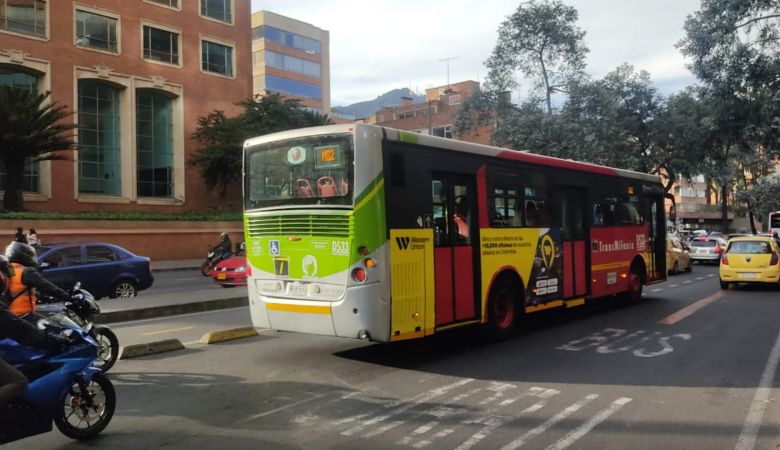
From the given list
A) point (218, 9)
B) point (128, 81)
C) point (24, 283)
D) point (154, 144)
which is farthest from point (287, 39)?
point (24, 283)

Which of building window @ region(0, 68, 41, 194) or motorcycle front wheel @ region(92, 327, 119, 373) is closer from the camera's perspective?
motorcycle front wheel @ region(92, 327, 119, 373)

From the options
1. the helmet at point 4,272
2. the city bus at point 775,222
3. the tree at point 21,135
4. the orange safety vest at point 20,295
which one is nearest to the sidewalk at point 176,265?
the tree at point 21,135

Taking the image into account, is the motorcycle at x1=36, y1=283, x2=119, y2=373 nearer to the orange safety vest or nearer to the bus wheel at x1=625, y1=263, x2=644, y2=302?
the orange safety vest

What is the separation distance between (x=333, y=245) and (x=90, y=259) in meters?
9.30

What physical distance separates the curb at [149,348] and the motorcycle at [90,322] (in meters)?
0.34

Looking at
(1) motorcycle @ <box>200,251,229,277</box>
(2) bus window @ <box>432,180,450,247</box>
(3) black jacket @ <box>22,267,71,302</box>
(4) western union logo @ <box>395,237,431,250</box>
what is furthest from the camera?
(1) motorcycle @ <box>200,251,229,277</box>

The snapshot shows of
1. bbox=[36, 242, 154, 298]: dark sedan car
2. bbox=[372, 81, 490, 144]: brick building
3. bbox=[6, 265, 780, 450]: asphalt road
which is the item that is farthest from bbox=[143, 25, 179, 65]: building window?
bbox=[372, 81, 490, 144]: brick building

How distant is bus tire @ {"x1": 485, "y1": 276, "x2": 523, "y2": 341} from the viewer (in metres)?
9.19

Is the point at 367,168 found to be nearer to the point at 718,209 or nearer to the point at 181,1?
the point at 181,1

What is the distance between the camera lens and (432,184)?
811cm

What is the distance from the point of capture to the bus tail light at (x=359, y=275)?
7.18 meters

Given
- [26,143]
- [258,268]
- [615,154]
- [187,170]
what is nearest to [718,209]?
[615,154]

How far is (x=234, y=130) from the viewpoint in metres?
36.4

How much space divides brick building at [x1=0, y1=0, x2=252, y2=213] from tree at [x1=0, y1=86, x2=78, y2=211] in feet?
9.33
